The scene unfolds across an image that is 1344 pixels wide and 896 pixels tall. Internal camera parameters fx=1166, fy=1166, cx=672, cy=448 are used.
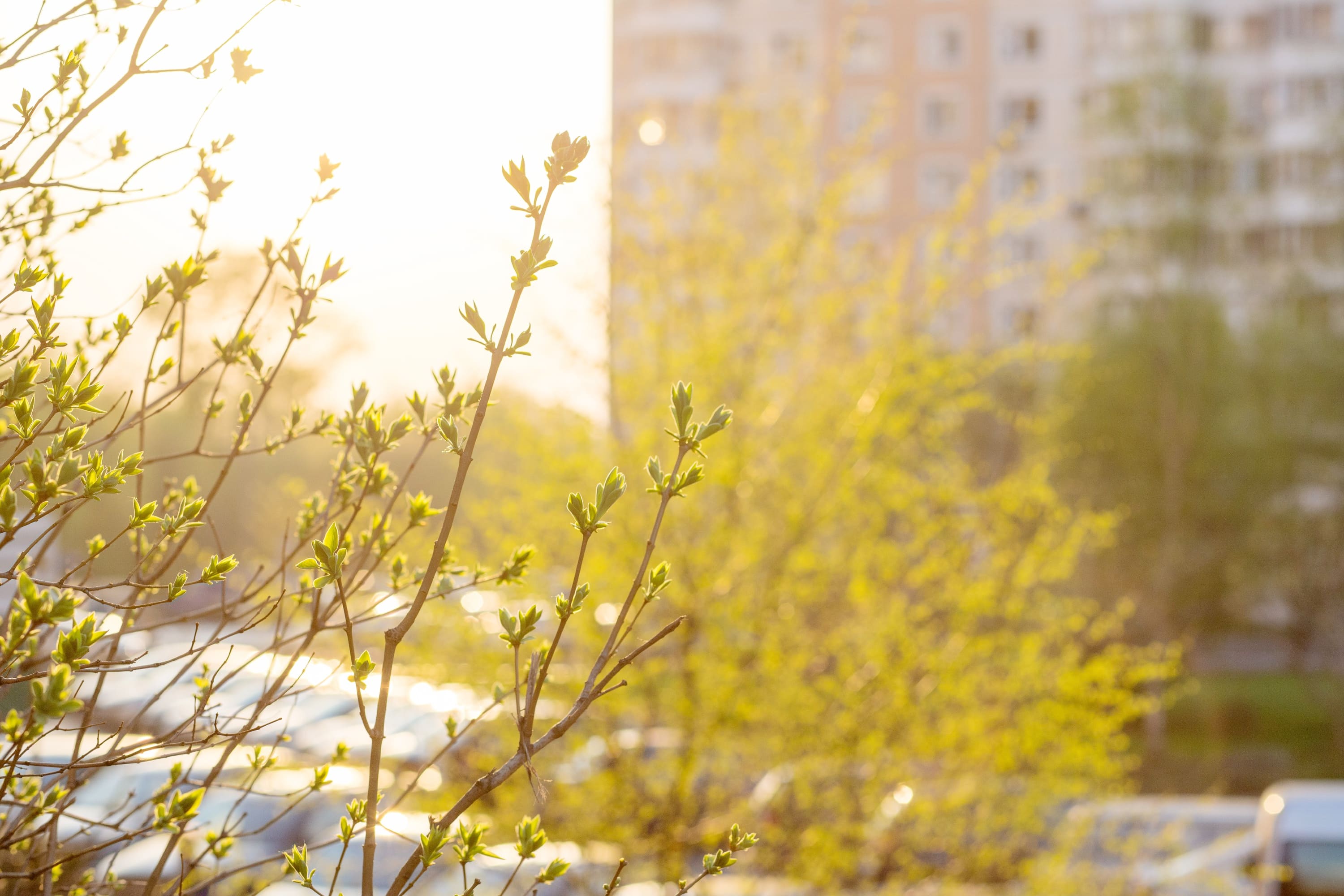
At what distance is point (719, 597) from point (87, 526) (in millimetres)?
7963

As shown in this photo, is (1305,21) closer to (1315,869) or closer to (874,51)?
(874,51)

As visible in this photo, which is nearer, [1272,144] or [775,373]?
[775,373]

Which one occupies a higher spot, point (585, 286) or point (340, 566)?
point (585, 286)

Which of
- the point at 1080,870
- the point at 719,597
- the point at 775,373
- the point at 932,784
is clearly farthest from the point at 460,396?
the point at 1080,870

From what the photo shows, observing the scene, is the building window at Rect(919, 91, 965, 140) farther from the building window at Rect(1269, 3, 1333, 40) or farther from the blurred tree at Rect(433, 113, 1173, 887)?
the blurred tree at Rect(433, 113, 1173, 887)

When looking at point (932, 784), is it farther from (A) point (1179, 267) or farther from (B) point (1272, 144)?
(B) point (1272, 144)

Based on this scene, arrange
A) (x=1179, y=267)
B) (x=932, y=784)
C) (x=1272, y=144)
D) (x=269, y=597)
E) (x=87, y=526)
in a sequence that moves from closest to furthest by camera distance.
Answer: (x=269, y=597) → (x=932, y=784) → (x=87, y=526) → (x=1179, y=267) → (x=1272, y=144)

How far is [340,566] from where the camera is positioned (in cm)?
153

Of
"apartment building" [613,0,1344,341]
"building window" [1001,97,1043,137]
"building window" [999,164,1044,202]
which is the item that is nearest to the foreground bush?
"apartment building" [613,0,1344,341]

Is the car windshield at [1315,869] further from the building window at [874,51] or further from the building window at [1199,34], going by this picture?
the building window at [874,51]

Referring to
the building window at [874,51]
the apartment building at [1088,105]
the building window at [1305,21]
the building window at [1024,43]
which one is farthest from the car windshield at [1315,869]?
the building window at [1024,43]

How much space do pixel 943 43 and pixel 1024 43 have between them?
2.45 metres

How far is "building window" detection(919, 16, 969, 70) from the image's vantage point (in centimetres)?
3647

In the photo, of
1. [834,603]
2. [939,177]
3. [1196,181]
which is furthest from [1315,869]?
[939,177]
